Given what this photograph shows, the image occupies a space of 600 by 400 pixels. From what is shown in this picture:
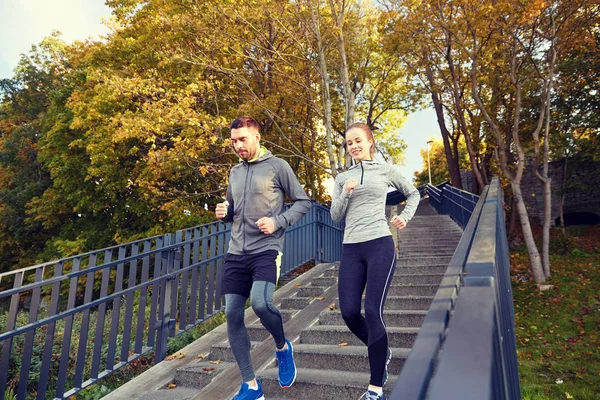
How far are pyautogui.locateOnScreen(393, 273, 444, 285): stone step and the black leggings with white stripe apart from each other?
9.13 ft

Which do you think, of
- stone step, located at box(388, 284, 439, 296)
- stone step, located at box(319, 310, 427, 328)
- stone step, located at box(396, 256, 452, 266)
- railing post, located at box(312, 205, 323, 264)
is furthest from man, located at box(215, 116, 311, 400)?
railing post, located at box(312, 205, 323, 264)

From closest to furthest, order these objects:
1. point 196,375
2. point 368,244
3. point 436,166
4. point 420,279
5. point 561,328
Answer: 1. point 368,244
2. point 196,375
3. point 420,279
4. point 561,328
5. point 436,166

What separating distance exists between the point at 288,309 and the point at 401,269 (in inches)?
76.6

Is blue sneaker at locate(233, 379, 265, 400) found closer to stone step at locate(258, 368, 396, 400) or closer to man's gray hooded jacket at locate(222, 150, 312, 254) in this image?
stone step at locate(258, 368, 396, 400)

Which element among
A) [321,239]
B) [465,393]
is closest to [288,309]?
[321,239]

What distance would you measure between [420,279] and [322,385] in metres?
2.78

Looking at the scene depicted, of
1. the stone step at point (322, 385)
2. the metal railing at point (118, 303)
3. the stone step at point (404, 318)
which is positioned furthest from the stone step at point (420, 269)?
the stone step at point (322, 385)

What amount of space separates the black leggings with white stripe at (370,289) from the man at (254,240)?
20.1 inches

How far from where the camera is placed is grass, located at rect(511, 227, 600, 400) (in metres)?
6.74

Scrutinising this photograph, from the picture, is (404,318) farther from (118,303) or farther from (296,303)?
(118,303)

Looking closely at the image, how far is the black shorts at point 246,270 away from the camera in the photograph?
9.75ft

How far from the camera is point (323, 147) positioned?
1681 cm

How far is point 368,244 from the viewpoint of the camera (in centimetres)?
288

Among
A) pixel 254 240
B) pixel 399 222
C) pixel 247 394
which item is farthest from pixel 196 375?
pixel 399 222
